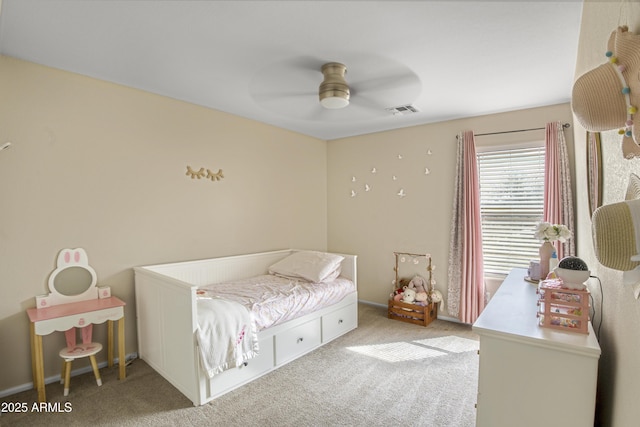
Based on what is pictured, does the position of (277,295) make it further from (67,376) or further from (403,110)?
(403,110)

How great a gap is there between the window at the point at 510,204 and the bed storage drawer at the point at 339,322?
158 centimetres

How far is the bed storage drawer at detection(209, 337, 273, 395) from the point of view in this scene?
2241 millimetres

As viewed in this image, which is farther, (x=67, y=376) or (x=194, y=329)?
(x=67, y=376)

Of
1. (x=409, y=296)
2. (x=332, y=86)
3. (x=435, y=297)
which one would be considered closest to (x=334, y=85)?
(x=332, y=86)

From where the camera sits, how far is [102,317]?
91.4 inches

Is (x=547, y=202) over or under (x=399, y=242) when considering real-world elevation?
over

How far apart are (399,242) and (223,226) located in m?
2.19

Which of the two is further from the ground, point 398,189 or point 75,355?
point 398,189

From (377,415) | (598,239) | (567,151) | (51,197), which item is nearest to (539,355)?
(598,239)

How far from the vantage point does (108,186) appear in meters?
2.62

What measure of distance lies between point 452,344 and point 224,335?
219 cm

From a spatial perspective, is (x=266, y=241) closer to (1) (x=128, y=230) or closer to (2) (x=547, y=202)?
(1) (x=128, y=230)

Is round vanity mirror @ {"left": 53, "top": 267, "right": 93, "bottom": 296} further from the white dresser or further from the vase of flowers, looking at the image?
the vase of flowers

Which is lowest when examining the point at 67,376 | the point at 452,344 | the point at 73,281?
the point at 452,344
